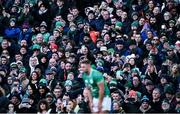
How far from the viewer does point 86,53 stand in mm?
21141

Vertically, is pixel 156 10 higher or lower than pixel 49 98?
higher

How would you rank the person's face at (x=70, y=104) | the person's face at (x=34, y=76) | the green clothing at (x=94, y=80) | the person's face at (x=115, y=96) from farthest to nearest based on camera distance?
the person's face at (x=34, y=76), the person's face at (x=115, y=96), the person's face at (x=70, y=104), the green clothing at (x=94, y=80)

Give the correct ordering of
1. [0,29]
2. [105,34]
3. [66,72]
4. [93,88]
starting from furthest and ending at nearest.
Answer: [0,29] < [105,34] < [66,72] < [93,88]

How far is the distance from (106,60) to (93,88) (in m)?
4.49

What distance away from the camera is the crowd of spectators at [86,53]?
1923cm

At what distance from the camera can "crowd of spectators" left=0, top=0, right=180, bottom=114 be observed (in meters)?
19.2

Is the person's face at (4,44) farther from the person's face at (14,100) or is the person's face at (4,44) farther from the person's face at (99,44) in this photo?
the person's face at (14,100)

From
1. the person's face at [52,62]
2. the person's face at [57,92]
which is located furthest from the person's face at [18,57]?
the person's face at [57,92]

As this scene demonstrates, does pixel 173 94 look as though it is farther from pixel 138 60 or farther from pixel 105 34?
pixel 105 34

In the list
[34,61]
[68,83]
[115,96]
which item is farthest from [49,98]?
[34,61]

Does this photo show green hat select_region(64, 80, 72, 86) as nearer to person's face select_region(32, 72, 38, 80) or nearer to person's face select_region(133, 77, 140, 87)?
person's face select_region(32, 72, 38, 80)

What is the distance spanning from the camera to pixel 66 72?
68.0 ft

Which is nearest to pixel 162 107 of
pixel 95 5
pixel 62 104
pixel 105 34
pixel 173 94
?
pixel 173 94

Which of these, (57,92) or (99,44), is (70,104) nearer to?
(57,92)
